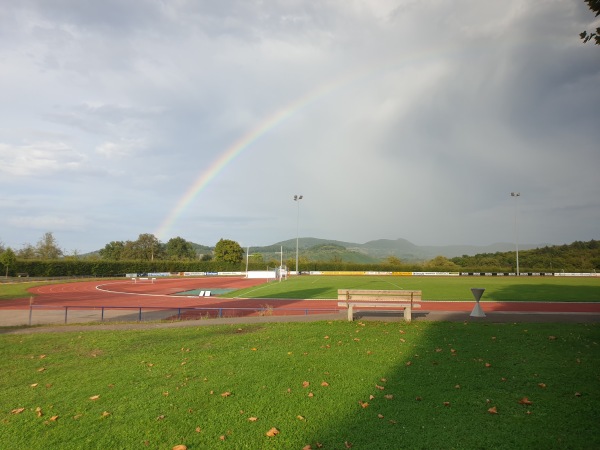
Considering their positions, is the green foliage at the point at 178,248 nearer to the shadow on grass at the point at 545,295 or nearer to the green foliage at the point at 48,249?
the green foliage at the point at 48,249

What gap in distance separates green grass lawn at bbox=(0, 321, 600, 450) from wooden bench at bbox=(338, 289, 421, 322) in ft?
7.06

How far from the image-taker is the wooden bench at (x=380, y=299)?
1205cm

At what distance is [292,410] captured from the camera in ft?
17.4

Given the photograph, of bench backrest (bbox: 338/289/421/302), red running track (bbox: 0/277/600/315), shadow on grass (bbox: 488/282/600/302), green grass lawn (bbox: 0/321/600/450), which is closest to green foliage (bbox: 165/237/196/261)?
red running track (bbox: 0/277/600/315)

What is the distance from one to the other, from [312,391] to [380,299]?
6.56m

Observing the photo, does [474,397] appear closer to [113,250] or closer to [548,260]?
[548,260]

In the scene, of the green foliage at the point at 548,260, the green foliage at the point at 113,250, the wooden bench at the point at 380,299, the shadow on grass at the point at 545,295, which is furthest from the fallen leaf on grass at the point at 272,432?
the green foliage at the point at 113,250

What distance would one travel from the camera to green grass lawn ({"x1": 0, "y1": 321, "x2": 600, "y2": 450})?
4.59 meters

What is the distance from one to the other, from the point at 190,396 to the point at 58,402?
187 cm

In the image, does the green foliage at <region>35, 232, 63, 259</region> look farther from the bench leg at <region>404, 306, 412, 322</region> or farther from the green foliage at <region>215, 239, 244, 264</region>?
the bench leg at <region>404, 306, 412, 322</region>

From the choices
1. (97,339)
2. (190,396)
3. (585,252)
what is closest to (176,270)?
(97,339)

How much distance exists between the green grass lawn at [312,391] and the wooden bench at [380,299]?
2151mm

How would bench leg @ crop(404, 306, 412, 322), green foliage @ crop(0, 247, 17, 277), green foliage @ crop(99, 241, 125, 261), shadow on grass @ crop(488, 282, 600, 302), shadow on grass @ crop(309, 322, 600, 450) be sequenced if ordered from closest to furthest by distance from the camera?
shadow on grass @ crop(309, 322, 600, 450) < bench leg @ crop(404, 306, 412, 322) < shadow on grass @ crop(488, 282, 600, 302) < green foliage @ crop(0, 247, 17, 277) < green foliage @ crop(99, 241, 125, 261)

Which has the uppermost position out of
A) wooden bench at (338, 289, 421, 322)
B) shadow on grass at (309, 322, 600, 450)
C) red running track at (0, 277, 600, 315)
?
wooden bench at (338, 289, 421, 322)
